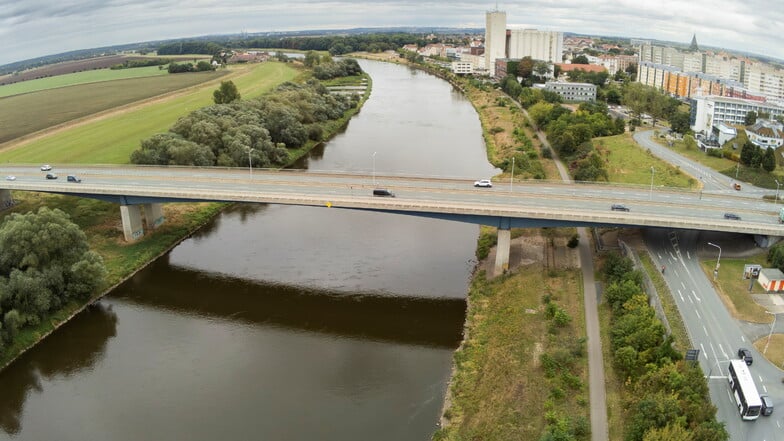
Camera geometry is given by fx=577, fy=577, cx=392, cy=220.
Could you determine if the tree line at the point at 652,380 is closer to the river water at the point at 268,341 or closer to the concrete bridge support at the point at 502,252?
the concrete bridge support at the point at 502,252

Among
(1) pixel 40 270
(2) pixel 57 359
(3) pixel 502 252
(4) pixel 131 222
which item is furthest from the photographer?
(4) pixel 131 222

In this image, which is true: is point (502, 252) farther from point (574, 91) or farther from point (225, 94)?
point (574, 91)

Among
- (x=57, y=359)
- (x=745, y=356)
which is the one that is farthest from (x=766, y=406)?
(x=57, y=359)

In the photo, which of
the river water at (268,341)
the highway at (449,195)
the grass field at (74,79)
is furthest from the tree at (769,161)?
the grass field at (74,79)

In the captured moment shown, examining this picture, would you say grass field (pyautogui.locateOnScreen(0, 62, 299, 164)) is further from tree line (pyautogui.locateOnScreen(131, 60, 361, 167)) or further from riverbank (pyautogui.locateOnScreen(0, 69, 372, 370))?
riverbank (pyautogui.locateOnScreen(0, 69, 372, 370))

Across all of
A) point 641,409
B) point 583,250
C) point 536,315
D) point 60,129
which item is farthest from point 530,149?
point 60,129

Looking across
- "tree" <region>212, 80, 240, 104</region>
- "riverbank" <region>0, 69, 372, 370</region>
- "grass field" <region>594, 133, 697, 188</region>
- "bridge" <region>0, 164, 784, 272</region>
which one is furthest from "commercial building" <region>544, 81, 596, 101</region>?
"riverbank" <region>0, 69, 372, 370</region>

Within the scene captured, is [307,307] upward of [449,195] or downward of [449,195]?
downward
